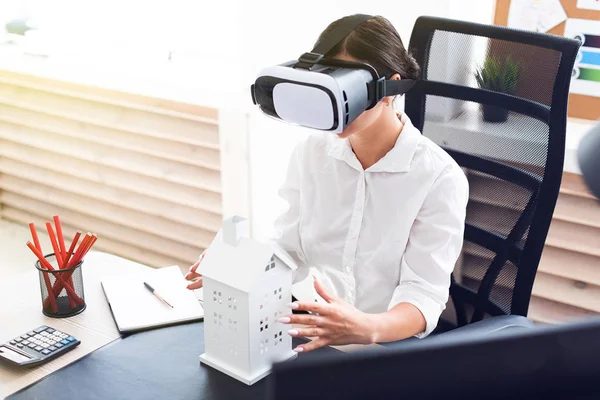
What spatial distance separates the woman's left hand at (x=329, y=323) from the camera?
1.14m

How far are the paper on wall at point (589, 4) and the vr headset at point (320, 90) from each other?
1.09 metres

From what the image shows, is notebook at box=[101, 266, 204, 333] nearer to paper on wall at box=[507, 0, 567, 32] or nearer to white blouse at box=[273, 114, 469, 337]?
white blouse at box=[273, 114, 469, 337]

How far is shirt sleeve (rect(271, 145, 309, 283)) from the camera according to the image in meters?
1.58

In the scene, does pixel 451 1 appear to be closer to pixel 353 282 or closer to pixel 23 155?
pixel 353 282

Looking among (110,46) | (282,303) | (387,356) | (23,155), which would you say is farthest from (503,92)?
(23,155)

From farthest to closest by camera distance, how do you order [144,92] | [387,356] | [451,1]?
[144,92], [451,1], [387,356]

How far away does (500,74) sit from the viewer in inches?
58.1

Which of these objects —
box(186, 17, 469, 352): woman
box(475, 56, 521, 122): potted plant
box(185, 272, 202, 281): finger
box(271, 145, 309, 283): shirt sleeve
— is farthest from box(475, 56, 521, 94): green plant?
box(185, 272, 202, 281): finger

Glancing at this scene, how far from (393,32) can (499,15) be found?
96cm

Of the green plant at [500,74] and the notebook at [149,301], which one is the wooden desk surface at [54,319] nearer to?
the notebook at [149,301]

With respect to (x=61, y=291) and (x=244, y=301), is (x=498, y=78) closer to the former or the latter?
(x=244, y=301)

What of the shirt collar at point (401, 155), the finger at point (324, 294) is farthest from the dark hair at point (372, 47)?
the finger at point (324, 294)

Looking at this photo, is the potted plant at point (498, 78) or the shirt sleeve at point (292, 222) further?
the shirt sleeve at point (292, 222)

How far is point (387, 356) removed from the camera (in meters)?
0.38
